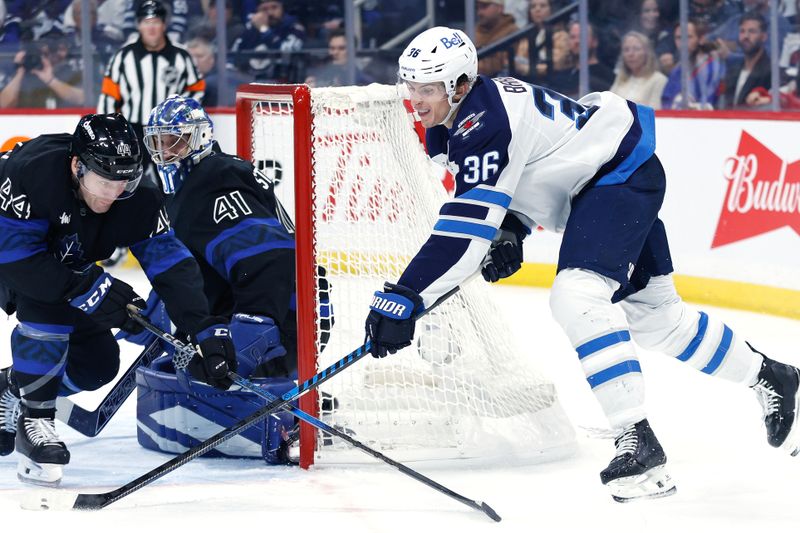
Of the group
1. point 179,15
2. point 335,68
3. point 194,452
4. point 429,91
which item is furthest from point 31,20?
point 429,91

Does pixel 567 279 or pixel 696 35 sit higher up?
pixel 567 279

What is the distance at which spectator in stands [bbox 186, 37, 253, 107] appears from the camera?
6.99 m

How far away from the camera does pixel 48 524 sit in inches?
112

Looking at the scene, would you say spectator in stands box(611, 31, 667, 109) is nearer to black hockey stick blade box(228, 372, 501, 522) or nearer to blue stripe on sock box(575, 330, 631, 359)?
black hockey stick blade box(228, 372, 501, 522)

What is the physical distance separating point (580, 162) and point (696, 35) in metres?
3.40

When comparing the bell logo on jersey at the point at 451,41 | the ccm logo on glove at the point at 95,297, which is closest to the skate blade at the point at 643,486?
the bell logo on jersey at the point at 451,41

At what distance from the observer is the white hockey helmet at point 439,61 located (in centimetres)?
286

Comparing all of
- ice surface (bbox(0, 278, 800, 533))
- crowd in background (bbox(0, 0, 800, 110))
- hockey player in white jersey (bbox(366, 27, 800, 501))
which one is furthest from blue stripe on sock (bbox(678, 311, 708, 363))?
crowd in background (bbox(0, 0, 800, 110))

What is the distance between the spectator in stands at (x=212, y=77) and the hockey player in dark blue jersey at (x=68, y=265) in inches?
146

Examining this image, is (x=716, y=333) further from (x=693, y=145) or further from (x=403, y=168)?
(x=693, y=145)

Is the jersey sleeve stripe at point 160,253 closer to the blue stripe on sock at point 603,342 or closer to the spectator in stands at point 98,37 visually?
the blue stripe on sock at point 603,342

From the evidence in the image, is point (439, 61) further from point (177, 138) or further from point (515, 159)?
point (177, 138)

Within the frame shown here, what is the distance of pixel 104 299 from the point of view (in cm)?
311

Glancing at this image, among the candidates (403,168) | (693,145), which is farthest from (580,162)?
(693,145)
